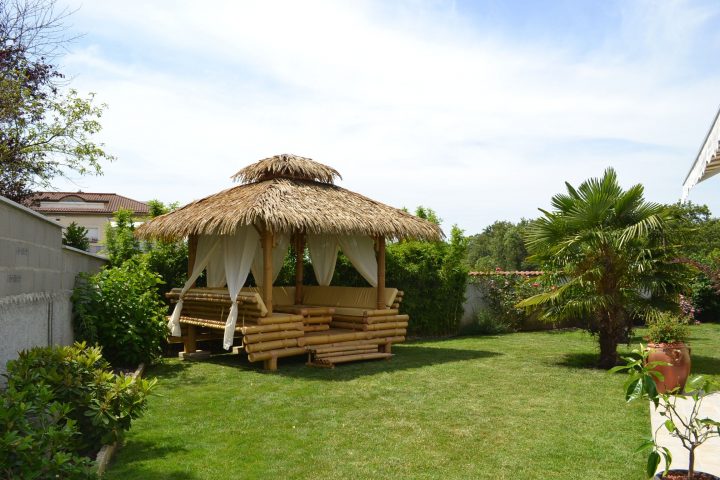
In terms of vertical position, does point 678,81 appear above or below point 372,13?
below

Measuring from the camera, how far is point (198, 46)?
9773 millimetres

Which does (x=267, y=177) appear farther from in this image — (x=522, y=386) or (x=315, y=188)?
(x=522, y=386)

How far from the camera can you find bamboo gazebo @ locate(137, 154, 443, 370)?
31.5 feet

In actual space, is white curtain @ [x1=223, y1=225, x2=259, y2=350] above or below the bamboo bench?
above

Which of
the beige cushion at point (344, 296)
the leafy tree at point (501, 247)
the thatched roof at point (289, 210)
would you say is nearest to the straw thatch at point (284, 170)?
the thatched roof at point (289, 210)

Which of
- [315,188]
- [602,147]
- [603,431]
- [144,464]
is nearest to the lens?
[144,464]

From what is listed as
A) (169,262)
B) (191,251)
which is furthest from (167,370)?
(169,262)

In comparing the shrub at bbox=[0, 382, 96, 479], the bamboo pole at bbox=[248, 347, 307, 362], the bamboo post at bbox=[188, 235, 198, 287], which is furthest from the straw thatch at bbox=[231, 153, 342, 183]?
the shrub at bbox=[0, 382, 96, 479]

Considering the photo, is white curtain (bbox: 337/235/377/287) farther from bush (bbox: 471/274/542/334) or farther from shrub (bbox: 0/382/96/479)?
shrub (bbox: 0/382/96/479)

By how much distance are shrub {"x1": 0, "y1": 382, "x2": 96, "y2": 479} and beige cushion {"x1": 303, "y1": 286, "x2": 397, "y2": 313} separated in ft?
26.7

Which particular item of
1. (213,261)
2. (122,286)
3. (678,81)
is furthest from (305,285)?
(678,81)

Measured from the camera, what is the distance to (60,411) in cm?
398

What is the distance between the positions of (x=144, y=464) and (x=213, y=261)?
268 inches

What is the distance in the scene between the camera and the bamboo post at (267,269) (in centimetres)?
970
